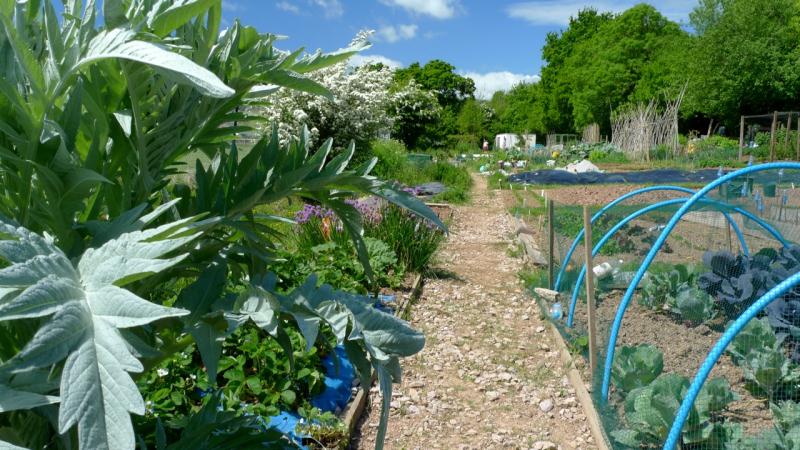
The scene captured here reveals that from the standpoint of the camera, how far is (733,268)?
5031mm

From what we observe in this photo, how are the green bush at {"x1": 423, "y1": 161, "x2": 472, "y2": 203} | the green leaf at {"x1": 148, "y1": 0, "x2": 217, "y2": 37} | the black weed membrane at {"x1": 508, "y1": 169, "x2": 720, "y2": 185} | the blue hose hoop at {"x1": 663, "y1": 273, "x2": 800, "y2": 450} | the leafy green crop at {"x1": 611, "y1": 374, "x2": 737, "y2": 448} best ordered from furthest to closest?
the black weed membrane at {"x1": 508, "y1": 169, "x2": 720, "y2": 185}
the green bush at {"x1": 423, "y1": 161, "x2": 472, "y2": 203}
the leafy green crop at {"x1": 611, "y1": 374, "x2": 737, "y2": 448}
the blue hose hoop at {"x1": 663, "y1": 273, "x2": 800, "y2": 450}
the green leaf at {"x1": 148, "y1": 0, "x2": 217, "y2": 37}

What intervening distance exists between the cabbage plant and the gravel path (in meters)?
2.05

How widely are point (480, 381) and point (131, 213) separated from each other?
385 cm

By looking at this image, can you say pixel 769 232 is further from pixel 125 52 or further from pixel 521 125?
pixel 521 125

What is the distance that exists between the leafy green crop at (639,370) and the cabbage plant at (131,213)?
259 centimetres

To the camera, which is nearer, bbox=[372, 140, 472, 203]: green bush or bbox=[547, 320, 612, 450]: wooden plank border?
bbox=[547, 320, 612, 450]: wooden plank border

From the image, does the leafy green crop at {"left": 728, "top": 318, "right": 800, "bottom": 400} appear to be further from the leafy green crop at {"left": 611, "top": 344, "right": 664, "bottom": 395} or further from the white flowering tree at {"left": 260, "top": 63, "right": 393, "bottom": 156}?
the white flowering tree at {"left": 260, "top": 63, "right": 393, "bottom": 156}

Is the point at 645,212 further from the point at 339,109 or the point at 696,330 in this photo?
the point at 339,109

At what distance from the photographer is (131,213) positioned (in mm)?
1358

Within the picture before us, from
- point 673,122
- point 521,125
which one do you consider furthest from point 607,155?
point 521,125

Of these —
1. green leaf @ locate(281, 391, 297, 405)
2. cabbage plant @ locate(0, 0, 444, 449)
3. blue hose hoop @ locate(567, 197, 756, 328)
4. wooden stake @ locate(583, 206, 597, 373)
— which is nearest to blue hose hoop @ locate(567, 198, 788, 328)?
blue hose hoop @ locate(567, 197, 756, 328)

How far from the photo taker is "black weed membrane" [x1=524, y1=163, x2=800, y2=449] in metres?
3.31

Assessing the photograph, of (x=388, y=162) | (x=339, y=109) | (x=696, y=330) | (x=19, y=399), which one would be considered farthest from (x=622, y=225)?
(x=388, y=162)

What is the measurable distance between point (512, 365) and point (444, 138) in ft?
156
